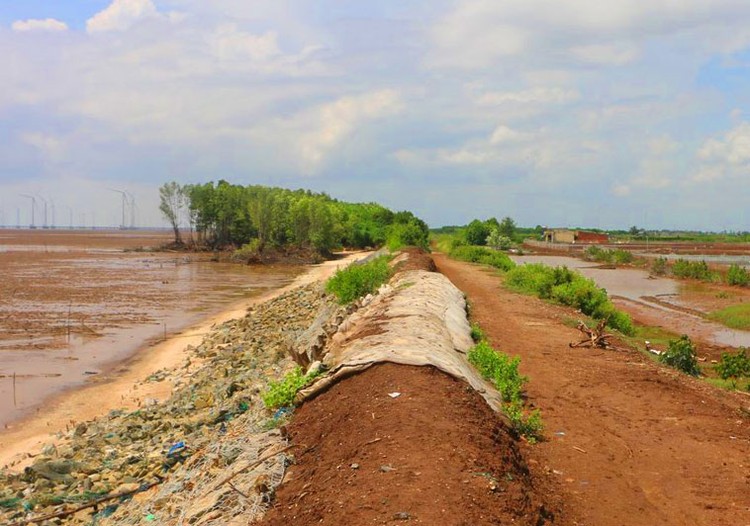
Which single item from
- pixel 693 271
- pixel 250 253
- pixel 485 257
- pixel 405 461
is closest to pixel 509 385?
pixel 405 461

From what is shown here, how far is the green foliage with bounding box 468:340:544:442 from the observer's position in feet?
26.6

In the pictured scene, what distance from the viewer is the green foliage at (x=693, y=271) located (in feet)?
153

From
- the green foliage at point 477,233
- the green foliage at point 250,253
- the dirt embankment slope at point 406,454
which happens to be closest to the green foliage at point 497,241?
the green foliage at point 477,233

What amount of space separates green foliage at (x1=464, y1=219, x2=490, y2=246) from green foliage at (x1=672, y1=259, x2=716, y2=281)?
27343 mm

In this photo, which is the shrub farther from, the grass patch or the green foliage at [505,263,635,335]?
the green foliage at [505,263,635,335]

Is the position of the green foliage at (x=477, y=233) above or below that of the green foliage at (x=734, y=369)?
above

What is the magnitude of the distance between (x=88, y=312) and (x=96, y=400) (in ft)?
49.0

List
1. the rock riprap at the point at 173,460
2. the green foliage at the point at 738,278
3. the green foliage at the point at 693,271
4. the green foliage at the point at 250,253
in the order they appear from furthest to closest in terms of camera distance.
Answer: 1. the green foliage at the point at 250,253
2. the green foliage at the point at 693,271
3. the green foliage at the point at 738,278
4. the rock riprap at the point at 173,460

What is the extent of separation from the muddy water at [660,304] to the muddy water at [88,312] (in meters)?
19.0

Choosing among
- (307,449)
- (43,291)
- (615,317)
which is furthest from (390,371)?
(43,291)

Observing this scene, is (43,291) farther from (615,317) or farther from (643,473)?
(643,473)

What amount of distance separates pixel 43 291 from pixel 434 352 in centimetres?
3284

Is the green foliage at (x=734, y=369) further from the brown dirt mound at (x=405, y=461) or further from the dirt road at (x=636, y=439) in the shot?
the brown dirt mound at (x=405, y=461)

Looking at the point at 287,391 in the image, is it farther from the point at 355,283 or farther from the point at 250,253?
the point at 250,253
